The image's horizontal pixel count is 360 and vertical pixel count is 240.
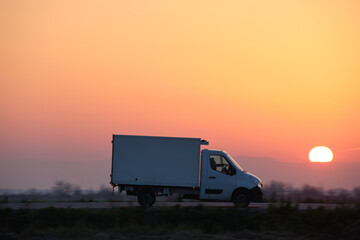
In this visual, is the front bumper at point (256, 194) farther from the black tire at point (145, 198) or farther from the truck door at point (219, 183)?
the black tire at point (145, 198)

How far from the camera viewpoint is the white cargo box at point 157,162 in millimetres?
20969

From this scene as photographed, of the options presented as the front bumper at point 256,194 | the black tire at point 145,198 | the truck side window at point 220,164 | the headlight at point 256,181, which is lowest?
the black tire at point 145,198

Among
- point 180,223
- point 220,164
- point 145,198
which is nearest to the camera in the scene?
point 180,223

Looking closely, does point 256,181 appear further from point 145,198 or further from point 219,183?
point 145,198

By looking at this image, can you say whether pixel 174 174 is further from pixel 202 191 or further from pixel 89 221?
pixel 89 221

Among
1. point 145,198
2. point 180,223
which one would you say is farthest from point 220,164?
point 180,223

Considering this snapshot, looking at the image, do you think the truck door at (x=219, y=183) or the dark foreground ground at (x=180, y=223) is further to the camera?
the truck door at (x=219, y=183)

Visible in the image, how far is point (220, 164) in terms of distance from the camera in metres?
21.2

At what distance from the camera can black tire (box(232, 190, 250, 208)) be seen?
824 inches

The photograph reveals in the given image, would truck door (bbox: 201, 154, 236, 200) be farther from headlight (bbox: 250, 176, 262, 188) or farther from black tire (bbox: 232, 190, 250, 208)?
headlight (bbox: 250, 176, 262, 188)

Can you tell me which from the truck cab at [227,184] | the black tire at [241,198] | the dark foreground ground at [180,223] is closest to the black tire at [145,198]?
the truck cab at [227,184]

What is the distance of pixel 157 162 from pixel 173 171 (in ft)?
2.73

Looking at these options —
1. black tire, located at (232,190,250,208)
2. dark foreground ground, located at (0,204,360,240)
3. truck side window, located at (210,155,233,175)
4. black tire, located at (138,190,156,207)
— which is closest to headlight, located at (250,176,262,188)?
black tire, located at (232,190,250,208)

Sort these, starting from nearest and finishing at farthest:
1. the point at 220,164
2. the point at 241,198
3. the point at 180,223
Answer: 1. the point at 180,223
2. the point at 241,198
3. the point at 220,164
